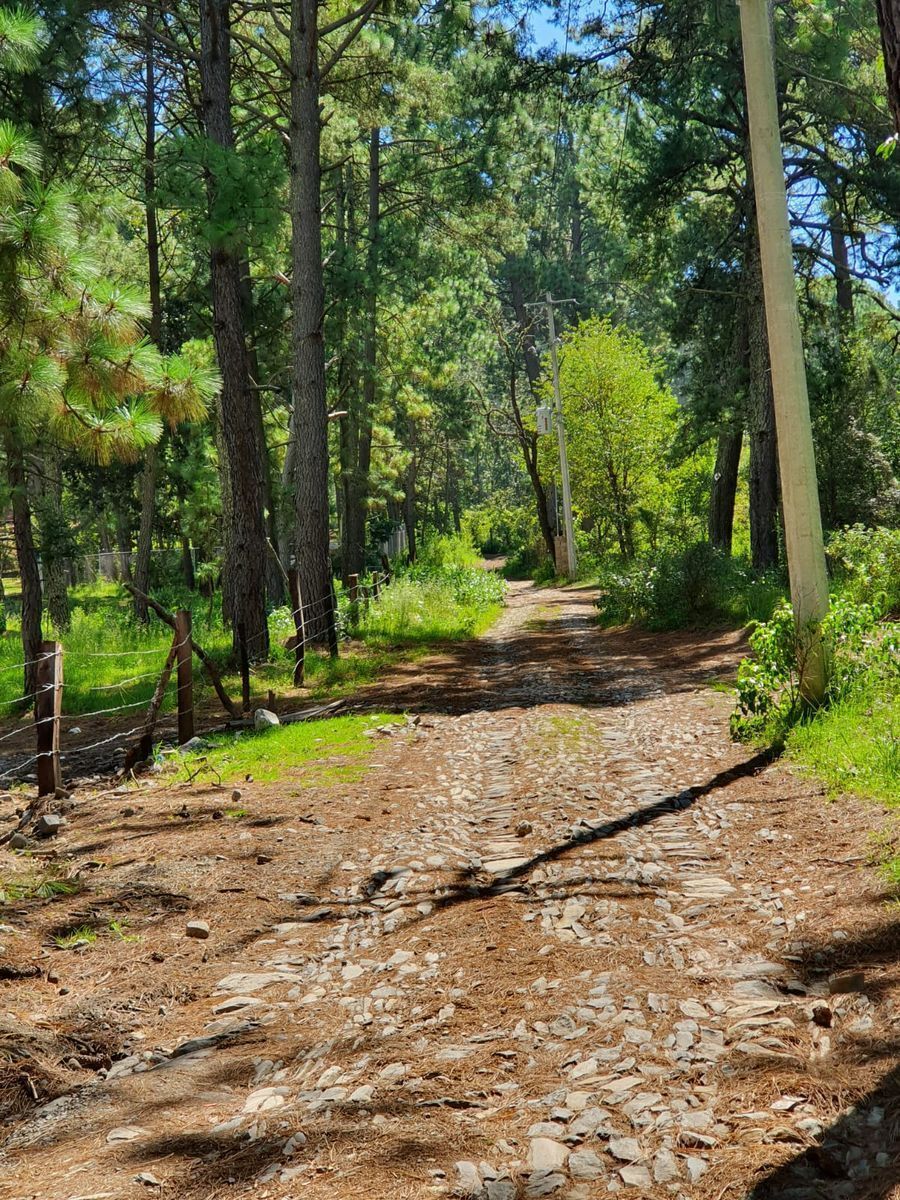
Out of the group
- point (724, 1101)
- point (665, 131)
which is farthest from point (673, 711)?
point (665, 131)

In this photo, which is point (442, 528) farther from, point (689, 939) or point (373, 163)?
point (689, 939)

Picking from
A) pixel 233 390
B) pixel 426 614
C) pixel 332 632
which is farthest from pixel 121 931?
pixel 426 614

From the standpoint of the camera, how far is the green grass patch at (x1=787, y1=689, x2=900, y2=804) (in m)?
5.60

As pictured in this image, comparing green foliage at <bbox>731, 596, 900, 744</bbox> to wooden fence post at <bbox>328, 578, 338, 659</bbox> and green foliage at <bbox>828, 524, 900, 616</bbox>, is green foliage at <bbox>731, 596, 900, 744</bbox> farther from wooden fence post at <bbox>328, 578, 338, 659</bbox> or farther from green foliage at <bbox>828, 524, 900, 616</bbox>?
wooden fence post at <bbox>328, 578, 338, 659</bbox>

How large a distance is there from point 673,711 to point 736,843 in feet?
12.9

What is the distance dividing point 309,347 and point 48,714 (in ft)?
28.8

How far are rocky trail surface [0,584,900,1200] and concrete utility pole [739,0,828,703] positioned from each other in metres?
1.09

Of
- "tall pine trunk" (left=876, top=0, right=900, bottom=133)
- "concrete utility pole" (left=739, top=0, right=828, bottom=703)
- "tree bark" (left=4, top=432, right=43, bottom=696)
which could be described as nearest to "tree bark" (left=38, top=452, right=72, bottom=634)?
"tree bark" (left=4, top=432, right=43, bottom=696)

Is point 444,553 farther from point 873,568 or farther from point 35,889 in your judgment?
point 35,889

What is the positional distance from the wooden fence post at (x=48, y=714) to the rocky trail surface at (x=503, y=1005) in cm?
110

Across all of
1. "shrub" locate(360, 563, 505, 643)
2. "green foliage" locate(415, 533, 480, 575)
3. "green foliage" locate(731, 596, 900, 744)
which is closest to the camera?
"green foliage" locate(731, 596, 900, 744)

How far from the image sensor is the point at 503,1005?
3.73m

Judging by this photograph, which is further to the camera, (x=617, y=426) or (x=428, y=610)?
(x=617, y=426)

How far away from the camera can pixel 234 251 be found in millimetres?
11961
